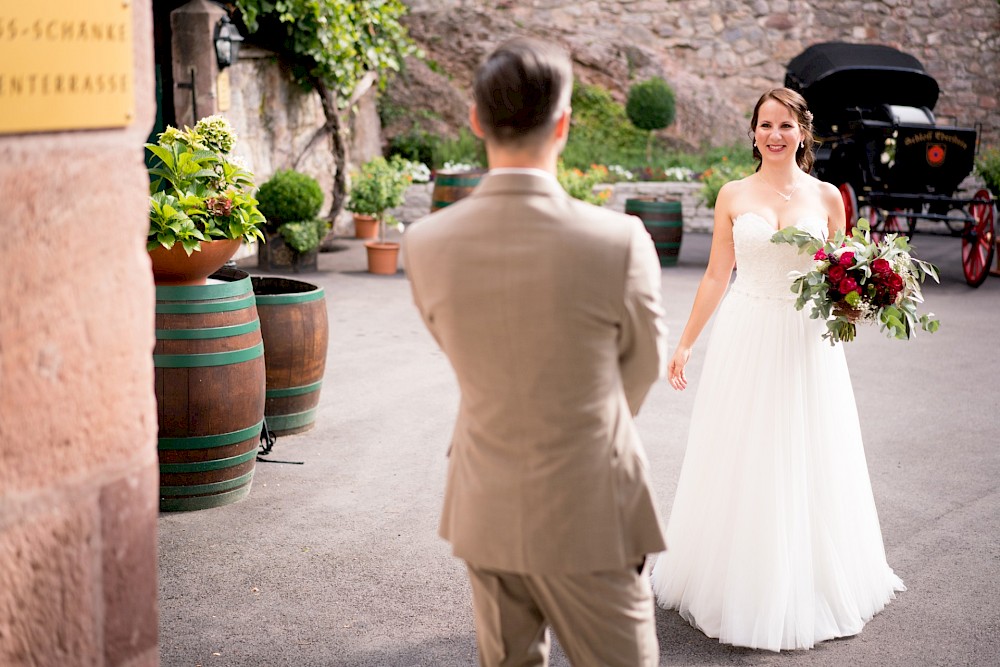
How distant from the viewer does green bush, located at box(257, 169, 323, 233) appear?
10711 millimetres

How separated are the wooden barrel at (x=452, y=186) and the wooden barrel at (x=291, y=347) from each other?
625 cm

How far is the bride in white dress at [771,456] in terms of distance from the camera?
12.1 ft

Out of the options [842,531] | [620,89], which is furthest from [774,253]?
[620,89]

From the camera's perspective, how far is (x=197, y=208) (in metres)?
4.64

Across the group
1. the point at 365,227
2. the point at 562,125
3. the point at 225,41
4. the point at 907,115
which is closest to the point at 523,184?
the point at 562,125

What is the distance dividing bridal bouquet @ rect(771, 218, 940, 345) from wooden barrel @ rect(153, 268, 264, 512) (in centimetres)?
227

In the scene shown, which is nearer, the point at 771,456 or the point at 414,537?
the point at 771,456

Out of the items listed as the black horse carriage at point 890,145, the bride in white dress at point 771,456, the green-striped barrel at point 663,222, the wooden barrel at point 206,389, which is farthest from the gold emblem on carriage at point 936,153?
the wooden barrel at point 206,389

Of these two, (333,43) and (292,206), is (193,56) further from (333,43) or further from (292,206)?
(333,43)

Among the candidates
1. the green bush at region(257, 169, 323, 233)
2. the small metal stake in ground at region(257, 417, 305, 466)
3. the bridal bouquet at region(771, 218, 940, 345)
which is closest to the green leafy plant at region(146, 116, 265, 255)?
the small metal stake in ground at region(257, 417, 305, 466)

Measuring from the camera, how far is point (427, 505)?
16.0 ft

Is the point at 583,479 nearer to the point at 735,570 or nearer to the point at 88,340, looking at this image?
the point at 88,340

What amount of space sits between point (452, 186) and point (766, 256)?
8374 mm

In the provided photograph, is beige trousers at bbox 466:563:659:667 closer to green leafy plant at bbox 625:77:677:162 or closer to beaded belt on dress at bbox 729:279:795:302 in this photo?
beaded belt on dress at bbox 729:279:795:302
